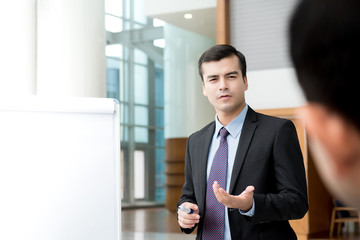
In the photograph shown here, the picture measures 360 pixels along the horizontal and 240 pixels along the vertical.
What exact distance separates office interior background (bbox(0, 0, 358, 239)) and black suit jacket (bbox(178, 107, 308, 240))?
1.94 metres

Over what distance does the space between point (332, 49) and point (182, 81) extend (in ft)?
24.9

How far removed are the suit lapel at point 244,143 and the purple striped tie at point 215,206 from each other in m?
0.05

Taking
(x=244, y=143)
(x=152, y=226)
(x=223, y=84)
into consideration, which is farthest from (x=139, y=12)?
(x=244, y=143)

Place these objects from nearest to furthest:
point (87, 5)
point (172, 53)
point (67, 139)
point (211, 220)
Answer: point (211, 220), point (67, 139), point (87, 5), point (172, 53)

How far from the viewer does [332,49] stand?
43cm

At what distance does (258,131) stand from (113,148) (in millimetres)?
800

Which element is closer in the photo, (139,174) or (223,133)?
(223,133)

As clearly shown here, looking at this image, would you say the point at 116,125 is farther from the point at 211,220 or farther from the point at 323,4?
the point at 323,4

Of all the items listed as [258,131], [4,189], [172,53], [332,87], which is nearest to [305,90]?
[332,87]

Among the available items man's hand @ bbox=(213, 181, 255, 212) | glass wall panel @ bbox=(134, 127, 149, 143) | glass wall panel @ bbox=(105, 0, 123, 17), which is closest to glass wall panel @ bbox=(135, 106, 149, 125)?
glass wall panel @ bbox=(134, 127, 149, 143)

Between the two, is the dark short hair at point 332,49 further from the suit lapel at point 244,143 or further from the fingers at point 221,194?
the suit lapel at point 244,143

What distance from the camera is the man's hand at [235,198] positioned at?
1.70 meters

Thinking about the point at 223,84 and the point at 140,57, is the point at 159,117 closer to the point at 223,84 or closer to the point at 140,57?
the point at 140,57

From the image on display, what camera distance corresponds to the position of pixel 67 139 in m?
2.51
